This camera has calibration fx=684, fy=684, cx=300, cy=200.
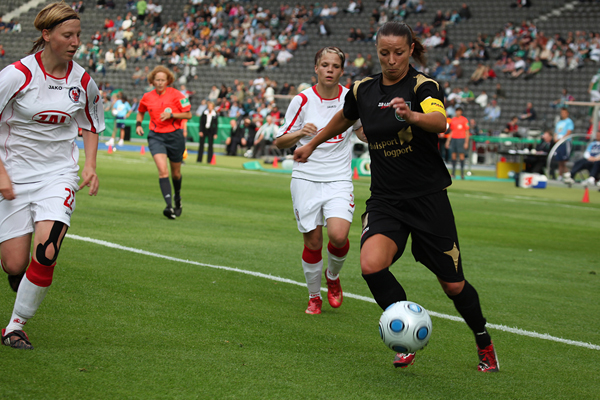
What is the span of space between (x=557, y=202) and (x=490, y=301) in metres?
12.0

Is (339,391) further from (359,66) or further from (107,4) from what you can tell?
(107,4)

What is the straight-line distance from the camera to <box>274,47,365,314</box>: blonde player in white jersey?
614 centimetres

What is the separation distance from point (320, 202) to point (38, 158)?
2.54 m

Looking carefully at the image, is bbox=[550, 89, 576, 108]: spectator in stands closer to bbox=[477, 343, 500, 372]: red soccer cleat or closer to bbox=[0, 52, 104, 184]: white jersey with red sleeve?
bbox=[477, 343, 500, 372]: red soccer cleat

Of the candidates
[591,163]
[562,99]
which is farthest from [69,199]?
[562,99]

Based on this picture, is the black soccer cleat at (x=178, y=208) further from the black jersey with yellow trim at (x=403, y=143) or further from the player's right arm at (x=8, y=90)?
the black jersey with yellow trim at (x=403, y=143)

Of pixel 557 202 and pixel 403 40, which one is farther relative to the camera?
pixel 557 202

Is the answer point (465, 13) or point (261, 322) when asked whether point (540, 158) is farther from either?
point (261, 322)

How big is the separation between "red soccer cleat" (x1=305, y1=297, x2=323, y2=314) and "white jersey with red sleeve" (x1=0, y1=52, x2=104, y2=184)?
2.39 meters

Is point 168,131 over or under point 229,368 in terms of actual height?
over

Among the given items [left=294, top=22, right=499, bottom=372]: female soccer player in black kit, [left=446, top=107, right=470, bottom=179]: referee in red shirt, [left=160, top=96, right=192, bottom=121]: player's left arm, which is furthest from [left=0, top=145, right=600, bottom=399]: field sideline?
[left=446, top=107, right=470, bottom=179]: referee in red shirt

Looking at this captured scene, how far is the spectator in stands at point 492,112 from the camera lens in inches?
1193

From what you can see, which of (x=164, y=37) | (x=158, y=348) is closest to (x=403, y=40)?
(x=158, y=348)

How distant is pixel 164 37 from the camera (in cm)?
4506
